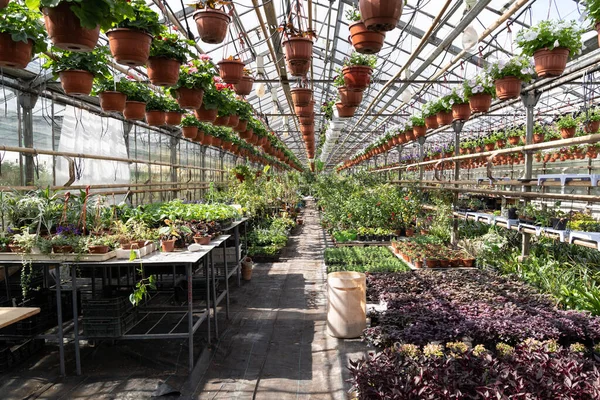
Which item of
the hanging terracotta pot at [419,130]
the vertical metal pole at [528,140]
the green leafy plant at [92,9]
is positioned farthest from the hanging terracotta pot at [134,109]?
the hanging terracotta pot at [419,130]

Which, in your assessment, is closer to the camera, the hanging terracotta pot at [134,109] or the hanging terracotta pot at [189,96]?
the hanging terracotta pot at [189,96]

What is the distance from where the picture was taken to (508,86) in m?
4.98

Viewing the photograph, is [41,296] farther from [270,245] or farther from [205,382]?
[270,245]

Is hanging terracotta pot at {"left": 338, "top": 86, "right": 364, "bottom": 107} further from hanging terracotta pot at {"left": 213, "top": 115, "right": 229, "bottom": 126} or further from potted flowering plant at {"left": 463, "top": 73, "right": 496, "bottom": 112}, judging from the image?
hanging terracotta pot at {"left": 213, "top": 115, "right": 229, "bottom": 126}

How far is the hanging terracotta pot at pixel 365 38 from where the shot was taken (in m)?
3.06

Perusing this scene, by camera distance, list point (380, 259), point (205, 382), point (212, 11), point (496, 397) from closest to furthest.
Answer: point (496, 397)
point (212, 11)
point (205, 382)
point (380, 259)

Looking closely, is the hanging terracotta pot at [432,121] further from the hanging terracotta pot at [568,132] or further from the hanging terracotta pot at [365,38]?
the hanging terracotta pot at [365,38]

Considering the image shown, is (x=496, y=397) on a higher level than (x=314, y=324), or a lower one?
higher

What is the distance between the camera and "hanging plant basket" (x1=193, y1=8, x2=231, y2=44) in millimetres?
3154

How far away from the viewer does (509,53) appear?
731 cm

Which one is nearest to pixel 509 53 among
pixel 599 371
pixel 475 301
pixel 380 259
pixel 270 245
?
pixel 380 259

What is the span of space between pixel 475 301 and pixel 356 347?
1.26 m

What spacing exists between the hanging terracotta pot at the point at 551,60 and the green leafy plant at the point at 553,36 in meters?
0.04

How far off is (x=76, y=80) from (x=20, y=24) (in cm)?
103
